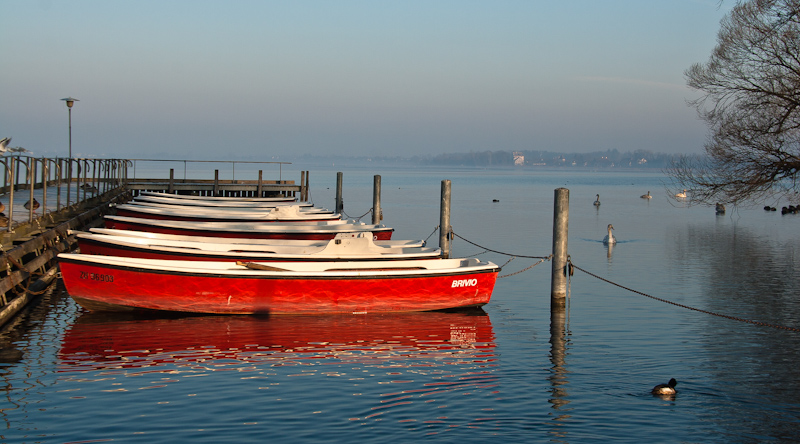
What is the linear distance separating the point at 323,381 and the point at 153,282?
18.1ft

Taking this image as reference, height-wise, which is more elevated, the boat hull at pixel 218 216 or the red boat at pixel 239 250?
the boat hull at pixel 218 216

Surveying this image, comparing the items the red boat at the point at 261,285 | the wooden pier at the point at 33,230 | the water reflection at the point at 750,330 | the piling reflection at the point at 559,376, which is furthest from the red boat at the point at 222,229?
the water reflection at the point at 750,330

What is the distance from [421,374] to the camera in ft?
35.8

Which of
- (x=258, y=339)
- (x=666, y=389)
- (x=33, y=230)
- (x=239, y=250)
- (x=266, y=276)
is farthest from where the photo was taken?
(x=239, y=250)

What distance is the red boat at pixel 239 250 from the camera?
16.3m

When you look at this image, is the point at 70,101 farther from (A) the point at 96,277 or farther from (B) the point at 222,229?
(A) the point at 96,277

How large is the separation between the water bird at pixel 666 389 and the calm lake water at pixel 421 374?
13 centimetres

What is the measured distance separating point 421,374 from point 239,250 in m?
7.88

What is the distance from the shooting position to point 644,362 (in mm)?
11820

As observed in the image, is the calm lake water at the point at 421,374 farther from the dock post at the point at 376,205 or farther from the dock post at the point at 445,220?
the dock post at the point at 376,205

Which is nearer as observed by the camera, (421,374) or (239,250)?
(421,374)

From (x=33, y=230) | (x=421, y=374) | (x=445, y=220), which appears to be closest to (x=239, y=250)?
(x=33, y=230)

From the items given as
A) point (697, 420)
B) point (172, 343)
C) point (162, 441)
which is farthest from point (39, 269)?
point (697, 420)

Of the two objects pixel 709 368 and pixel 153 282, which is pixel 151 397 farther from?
pixel 709 368
